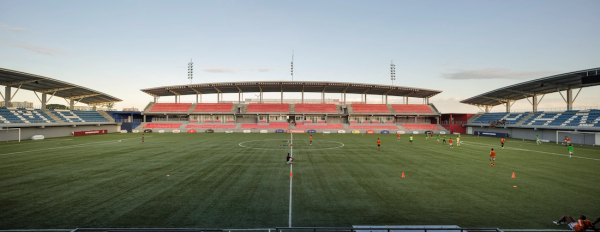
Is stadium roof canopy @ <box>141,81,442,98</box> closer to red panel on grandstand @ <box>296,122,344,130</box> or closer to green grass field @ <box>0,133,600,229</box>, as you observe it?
red panel on grandstand @ <box>296,122,344,130</box>

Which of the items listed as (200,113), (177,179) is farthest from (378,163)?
(200,113)

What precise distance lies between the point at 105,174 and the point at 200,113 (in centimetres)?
5634

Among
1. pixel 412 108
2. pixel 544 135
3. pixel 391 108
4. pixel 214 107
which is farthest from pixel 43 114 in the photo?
A: pixel 544 135

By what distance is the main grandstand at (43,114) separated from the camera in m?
38.2

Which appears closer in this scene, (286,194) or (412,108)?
(286,194)

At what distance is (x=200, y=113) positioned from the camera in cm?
6850

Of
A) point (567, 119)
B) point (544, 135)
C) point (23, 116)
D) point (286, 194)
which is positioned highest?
point (23, 116)

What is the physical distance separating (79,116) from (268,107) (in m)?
42.8

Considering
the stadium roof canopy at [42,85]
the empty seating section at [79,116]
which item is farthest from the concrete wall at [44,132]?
the stadium roof canopy at [42,85]

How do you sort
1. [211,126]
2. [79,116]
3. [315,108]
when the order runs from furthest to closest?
[315,108] < [211,126] < [79,116]

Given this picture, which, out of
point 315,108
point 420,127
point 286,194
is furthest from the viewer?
point 315,108

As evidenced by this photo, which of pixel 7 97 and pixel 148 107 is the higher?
pixel 7 97

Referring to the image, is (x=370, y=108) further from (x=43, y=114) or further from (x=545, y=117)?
(x=43, y=114)

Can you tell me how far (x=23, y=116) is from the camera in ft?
135
